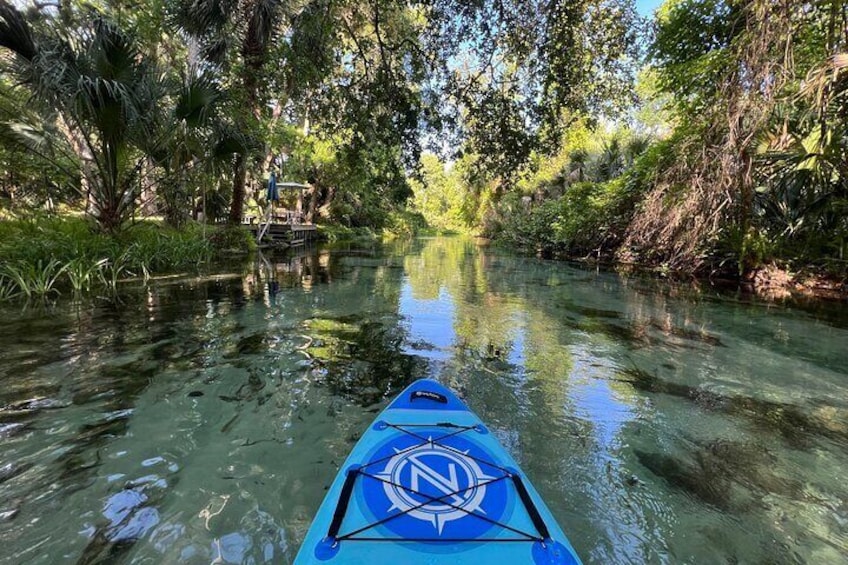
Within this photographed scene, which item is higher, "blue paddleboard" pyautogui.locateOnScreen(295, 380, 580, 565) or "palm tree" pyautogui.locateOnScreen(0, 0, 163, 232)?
"palm tree" pyautogui.locateOnScreen(0, 0, 163, 232)

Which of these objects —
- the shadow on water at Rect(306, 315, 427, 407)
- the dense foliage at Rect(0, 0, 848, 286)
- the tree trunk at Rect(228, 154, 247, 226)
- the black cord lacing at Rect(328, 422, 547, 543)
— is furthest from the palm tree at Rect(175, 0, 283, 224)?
the black cord lacing at Rect(328, 422, 547, 543)

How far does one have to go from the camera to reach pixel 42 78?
21.8ft

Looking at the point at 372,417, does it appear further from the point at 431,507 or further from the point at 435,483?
the point at 431,507

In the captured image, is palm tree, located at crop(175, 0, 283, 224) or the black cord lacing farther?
palm tree, located at crop(175, 0, 283, 224)

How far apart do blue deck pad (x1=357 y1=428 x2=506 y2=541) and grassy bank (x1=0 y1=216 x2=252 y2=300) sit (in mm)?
7649

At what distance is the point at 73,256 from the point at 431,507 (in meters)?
8.79

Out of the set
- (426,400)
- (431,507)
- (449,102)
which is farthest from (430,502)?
(449,102)

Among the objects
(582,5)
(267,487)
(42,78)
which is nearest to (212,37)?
(42,78)

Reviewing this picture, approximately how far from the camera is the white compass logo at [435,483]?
2.09 m

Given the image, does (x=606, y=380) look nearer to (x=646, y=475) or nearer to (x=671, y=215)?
(x=646, y=475)

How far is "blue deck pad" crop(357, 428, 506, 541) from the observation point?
1.99m

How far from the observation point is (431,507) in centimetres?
211

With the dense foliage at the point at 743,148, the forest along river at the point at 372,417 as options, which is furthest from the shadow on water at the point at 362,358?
the dense foliage at the point at 743,148

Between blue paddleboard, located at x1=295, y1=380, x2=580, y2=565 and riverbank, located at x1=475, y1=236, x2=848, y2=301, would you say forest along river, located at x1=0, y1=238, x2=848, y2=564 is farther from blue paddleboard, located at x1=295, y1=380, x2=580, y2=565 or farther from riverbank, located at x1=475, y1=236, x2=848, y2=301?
riverbank, located at x1=475, y1=236, x2=848, y2=301
